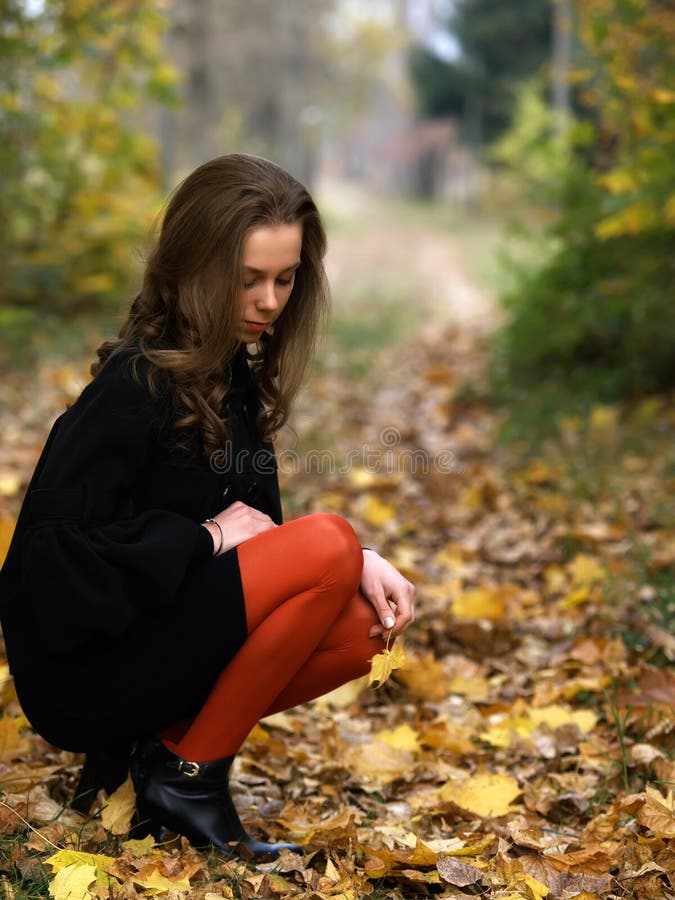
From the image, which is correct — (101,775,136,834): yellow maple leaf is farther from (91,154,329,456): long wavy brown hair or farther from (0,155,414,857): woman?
(91,154,329,456): long wavy brown hair

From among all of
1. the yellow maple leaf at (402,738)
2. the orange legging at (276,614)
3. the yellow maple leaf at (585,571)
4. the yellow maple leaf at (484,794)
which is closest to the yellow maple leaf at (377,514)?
the yellow maple leaf at (585,571)

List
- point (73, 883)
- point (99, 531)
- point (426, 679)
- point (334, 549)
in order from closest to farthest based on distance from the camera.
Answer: point (73, 883) → point (99, 531) → point (334, 549) → point (426, 679)

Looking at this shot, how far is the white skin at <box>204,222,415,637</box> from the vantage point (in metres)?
2.43

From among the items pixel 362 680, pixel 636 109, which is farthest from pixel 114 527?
pixel 636 109

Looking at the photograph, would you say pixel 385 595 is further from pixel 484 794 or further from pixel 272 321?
pixel 272 321

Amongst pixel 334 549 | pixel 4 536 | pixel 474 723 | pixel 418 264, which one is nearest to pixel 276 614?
pixel 334 549

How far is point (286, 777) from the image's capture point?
3068mm

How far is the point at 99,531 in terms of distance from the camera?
2219 mm

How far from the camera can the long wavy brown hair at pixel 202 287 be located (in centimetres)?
239

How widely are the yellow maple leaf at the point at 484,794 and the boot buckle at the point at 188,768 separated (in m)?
0.73

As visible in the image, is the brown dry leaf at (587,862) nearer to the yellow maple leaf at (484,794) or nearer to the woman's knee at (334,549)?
the yellow maple leaf at (484,794)

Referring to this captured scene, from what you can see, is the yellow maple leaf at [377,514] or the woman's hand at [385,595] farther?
the yellow maple leaf at [377,514]

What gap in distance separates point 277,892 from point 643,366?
544cm

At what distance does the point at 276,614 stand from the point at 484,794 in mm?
823
